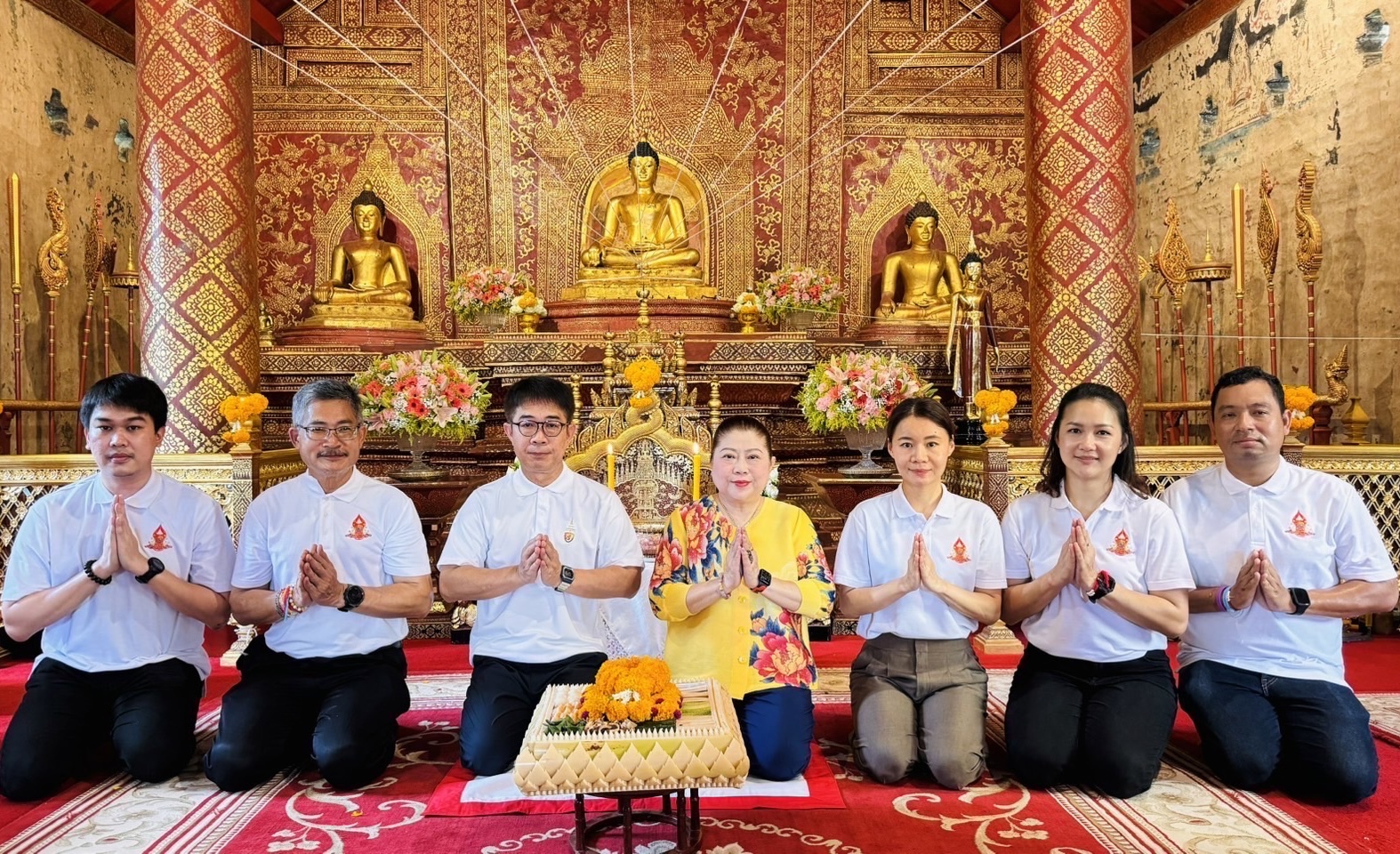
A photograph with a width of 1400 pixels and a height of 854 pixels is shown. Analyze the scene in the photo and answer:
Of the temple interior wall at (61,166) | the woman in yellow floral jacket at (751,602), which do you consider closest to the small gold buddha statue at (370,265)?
the temple interior wall at (61,166)

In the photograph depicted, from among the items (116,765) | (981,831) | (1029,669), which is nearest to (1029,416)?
(1029,669)

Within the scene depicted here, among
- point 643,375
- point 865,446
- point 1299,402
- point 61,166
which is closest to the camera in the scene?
point 1299,402

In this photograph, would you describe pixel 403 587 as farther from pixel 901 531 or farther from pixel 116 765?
pixel 901 531

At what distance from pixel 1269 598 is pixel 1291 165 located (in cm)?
581

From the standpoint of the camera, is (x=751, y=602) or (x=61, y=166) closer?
(x=751, y=602)

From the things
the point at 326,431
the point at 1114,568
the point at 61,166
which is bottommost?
the point at 1114,568

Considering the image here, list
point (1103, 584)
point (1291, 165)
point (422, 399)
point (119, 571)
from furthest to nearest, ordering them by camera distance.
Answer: point (1291, 165)
point (422, 399)
point (119, 571)
point (1103, 584)

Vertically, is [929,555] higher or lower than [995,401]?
lower

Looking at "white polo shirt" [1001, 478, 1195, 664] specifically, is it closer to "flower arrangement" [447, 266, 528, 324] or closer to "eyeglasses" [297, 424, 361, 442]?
"eyeglasses" [297, 424, 361, 442]

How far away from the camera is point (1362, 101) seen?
747 centimetres

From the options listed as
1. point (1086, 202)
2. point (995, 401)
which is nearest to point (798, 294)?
point (1086, 202)

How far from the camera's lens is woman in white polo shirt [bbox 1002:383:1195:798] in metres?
3.40

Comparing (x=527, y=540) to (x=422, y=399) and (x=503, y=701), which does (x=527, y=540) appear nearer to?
(x=503, y=701)

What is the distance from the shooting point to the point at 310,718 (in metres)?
3.64
